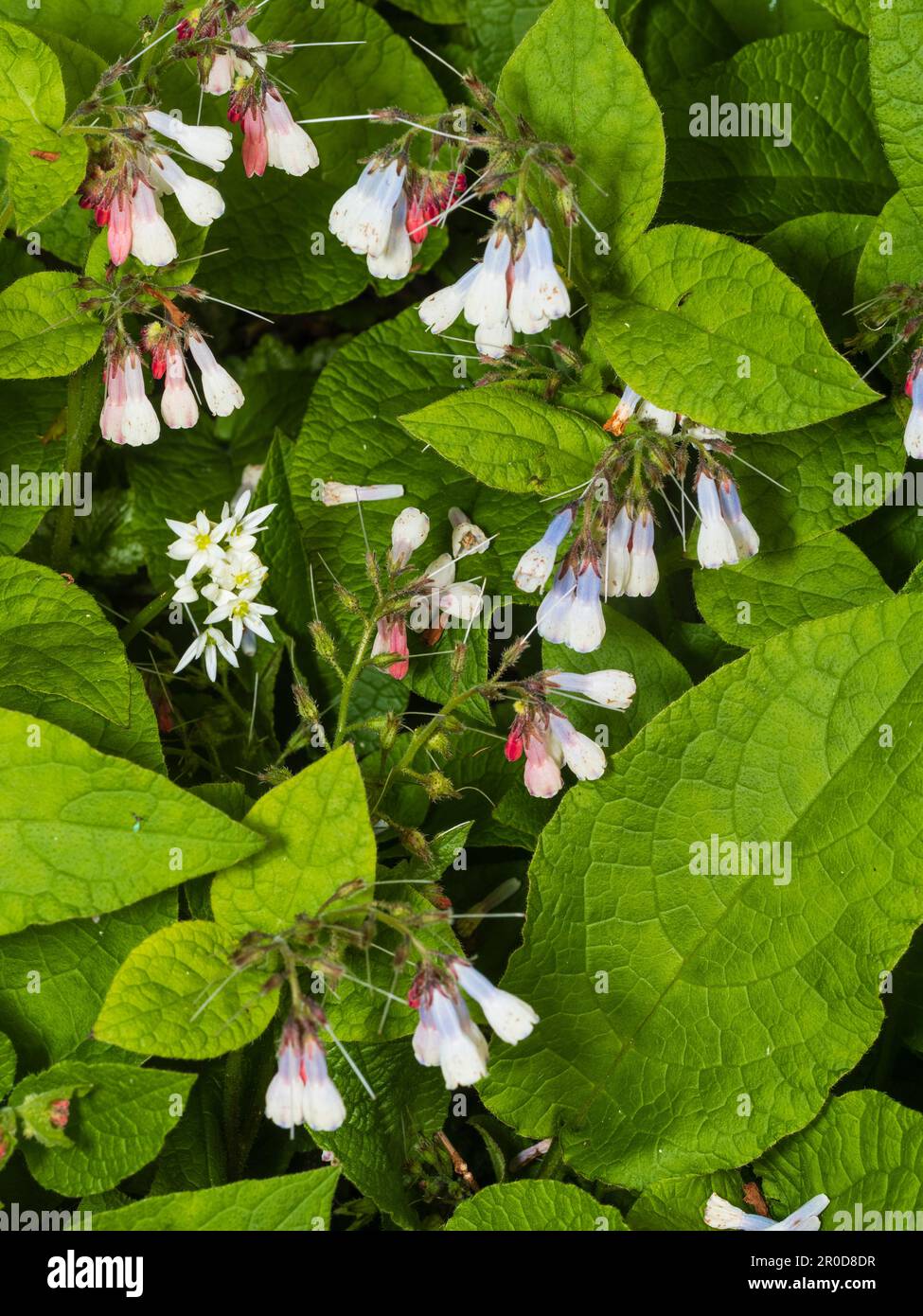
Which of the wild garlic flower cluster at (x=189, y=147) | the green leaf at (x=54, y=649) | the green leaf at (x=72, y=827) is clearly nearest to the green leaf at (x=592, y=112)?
the wild garlic flower cluster at (x=189, y=147)

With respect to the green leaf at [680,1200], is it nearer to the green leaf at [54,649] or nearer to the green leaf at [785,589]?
the green leaf at [785,589]

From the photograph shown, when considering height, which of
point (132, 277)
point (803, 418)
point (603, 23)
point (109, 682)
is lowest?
point (109, 682)

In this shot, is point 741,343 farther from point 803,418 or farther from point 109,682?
point 109,682

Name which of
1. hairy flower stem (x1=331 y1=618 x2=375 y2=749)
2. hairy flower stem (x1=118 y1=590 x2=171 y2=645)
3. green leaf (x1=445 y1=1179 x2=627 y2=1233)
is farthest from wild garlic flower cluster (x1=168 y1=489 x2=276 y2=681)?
green leaf (x1=445 y1=1179 x2=627 y2=1233)

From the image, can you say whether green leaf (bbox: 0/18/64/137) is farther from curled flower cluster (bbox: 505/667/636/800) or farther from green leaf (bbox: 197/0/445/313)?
curled flower cluster (bbox: 505/667/636/800)
